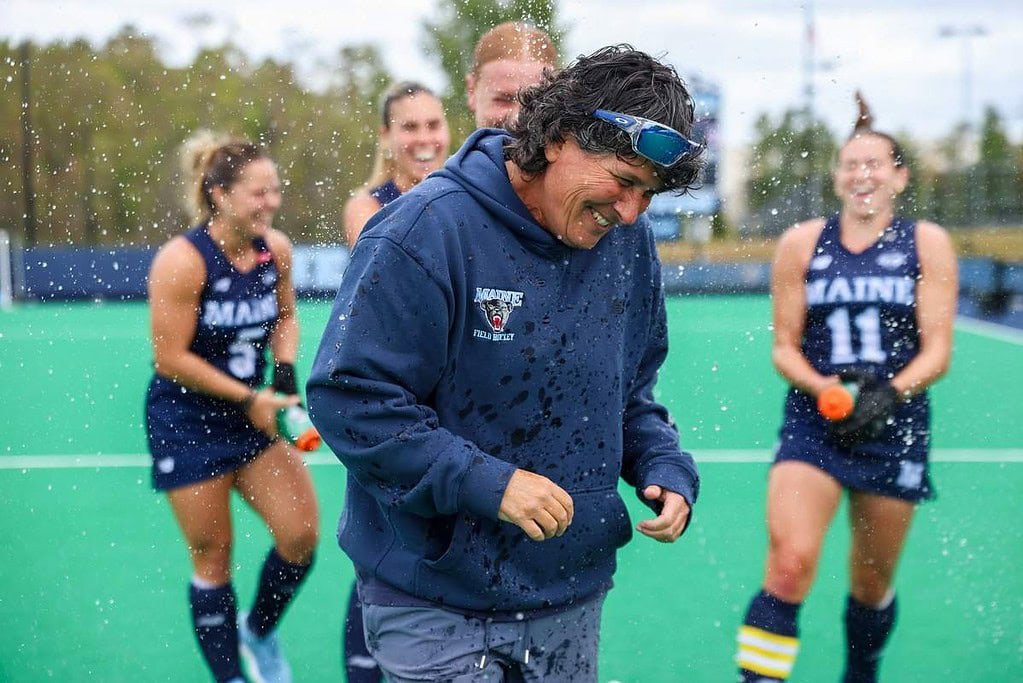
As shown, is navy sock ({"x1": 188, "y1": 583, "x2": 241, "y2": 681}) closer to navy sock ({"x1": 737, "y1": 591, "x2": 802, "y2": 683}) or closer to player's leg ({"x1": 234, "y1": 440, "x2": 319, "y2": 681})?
player's leg ({"x1": 234, "y1": 440, "x2": 319, "y2": 681})

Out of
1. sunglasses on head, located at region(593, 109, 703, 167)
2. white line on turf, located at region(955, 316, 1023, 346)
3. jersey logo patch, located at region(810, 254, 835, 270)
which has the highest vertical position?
sunglasses on head, located at region(593, 109, 703, 167)

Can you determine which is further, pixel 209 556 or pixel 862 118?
pixel 862 118

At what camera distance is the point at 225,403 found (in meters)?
3.70

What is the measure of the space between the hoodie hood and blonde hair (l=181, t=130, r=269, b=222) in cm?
173

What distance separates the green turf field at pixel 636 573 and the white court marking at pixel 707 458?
0.07 ft

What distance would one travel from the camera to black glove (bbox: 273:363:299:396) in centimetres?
377

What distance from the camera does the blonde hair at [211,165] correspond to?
372 centimetres

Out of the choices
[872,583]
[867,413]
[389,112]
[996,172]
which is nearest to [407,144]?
[389,112]

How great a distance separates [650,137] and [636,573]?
3.28 meters

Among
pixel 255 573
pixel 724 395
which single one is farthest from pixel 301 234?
pixel 724 395

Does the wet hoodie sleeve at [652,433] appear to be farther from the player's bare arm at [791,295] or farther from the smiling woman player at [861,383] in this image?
the player's bare arm at [791,295]

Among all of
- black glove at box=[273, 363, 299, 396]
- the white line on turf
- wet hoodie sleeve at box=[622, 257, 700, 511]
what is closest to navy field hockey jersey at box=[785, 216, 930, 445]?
wet hoodie sleeve at box=[622, 257, 700, 511]

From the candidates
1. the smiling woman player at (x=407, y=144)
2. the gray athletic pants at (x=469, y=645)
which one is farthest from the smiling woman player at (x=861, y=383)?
→ the gray athletic pants at (x=469, y=645)

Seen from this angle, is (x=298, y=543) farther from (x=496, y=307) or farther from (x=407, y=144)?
(x=496, y=307)
